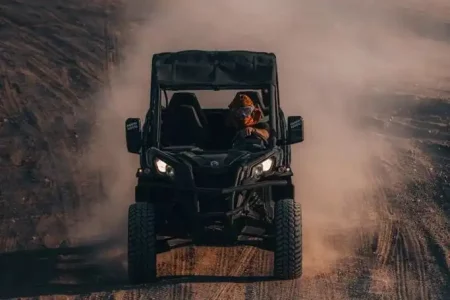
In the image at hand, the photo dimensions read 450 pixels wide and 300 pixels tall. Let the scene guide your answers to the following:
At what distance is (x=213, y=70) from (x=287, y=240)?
2660 millimetres

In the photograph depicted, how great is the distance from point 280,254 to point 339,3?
19753mm

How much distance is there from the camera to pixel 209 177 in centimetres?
1077

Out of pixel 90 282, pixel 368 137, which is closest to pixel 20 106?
pixel 368 137

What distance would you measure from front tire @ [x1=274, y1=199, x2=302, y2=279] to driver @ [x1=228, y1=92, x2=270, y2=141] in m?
1.21

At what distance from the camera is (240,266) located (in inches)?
462

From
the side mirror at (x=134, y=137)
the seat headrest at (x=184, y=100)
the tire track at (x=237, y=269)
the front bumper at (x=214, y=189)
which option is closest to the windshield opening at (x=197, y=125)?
the seat headrest at (x=184, y=100)

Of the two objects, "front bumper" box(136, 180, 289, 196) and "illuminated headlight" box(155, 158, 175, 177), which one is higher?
"illuminated headlight" box(155, 158, 175, 177)

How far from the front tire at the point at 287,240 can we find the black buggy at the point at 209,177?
0.4 inches

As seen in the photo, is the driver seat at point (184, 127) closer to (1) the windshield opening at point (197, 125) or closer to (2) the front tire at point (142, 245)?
(1) the windshield opening at point (197, 125)

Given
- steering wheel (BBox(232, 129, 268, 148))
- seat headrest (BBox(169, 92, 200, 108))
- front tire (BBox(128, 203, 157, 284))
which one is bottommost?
front tire (BBox(128, 203, 157, 284))

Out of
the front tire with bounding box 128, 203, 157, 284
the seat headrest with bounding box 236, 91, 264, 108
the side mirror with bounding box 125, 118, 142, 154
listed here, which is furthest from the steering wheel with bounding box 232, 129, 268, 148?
the front tire with bounding box 128, 203, 157, 284

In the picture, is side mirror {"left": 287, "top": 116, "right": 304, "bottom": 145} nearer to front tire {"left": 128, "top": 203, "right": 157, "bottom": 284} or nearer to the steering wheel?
the steering wheel

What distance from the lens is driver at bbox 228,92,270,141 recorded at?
38.8 feet

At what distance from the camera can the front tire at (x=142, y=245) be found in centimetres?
1073
